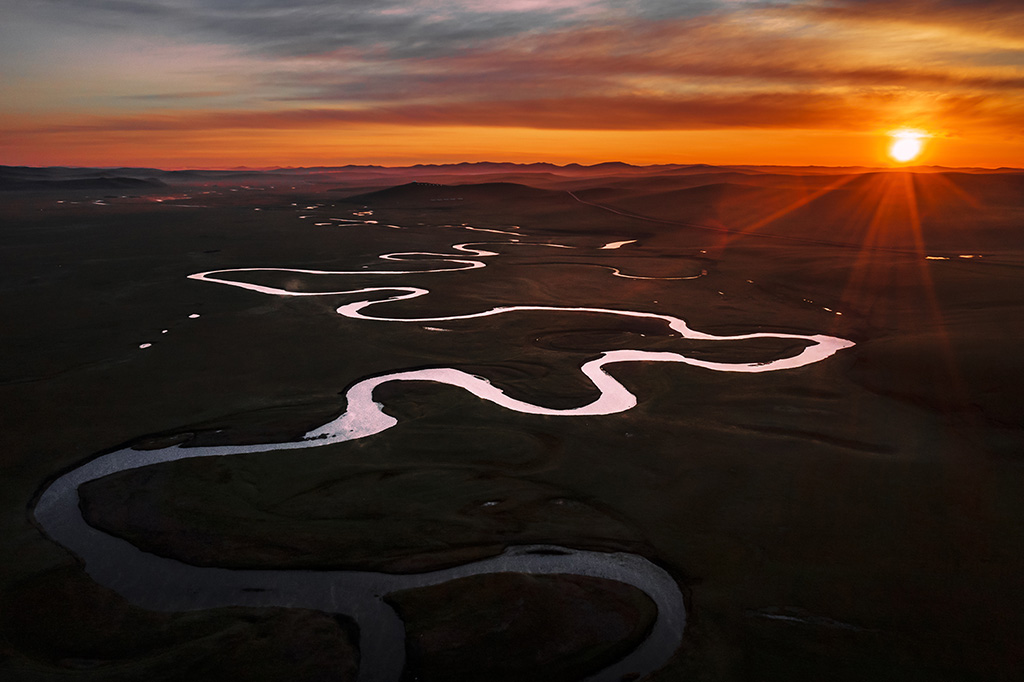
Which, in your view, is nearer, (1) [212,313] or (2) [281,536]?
(2) [281,536]

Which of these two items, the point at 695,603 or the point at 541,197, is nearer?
the point at 695,603

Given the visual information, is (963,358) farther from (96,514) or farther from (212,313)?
(212,313)

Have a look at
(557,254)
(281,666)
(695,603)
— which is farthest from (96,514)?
(557,254)

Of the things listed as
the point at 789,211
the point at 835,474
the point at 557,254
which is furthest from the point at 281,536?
the point at 789,211

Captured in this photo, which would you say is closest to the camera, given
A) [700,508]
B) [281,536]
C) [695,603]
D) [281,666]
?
[281,666]

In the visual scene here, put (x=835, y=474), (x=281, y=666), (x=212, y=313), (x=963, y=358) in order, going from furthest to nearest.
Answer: (x=212, y=313) → (x=963, y=358) → (x=835, y=474) → (x=281, y=666)

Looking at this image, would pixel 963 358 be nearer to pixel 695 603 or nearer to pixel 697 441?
pixel 697 441

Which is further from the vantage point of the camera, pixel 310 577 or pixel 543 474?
pixel 543 474

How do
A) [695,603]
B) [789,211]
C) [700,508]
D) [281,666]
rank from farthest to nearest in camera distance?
[789,211] → [700,508] → [695,603] → [281,666]

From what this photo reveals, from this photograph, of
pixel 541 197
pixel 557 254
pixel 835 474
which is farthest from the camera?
pixel 541 197
